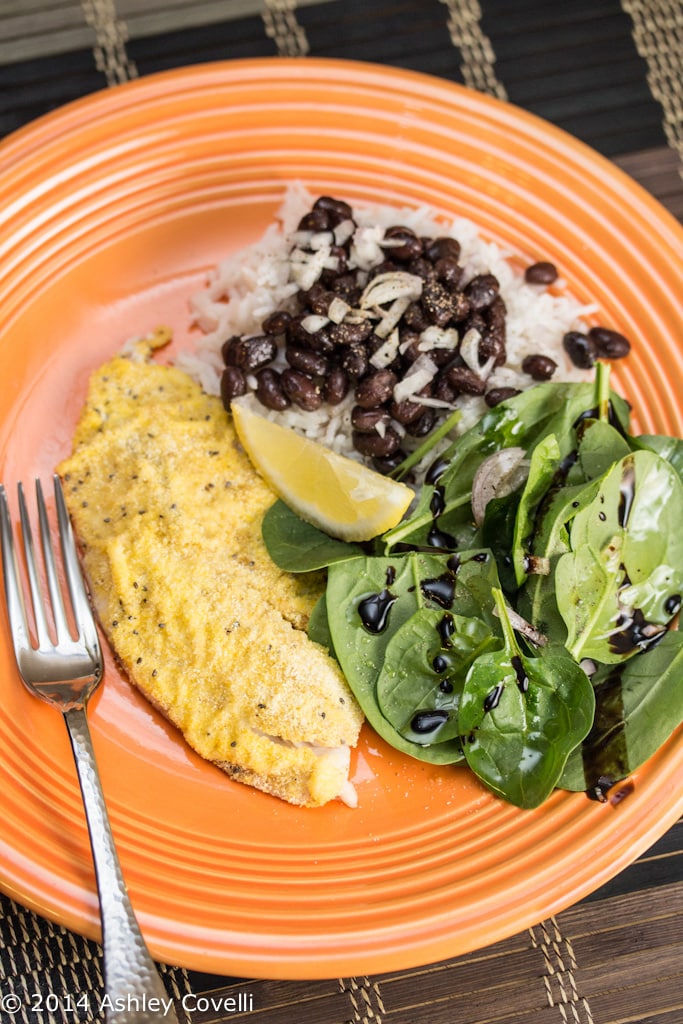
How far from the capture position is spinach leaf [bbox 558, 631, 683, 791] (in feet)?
7.25

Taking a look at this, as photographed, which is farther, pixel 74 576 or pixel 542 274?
pixel 542 274

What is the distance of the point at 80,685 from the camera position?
7.41 feet

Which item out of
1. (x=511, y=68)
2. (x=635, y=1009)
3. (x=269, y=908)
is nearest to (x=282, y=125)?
(x=511, y=68)

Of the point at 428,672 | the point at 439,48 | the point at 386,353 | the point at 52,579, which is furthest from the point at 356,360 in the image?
the point at 439,48

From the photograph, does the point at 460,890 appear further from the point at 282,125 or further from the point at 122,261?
the point at 282,125

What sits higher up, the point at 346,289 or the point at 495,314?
the point at 346,289

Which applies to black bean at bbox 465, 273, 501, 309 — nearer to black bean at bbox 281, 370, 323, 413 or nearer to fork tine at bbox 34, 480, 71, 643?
black bean at bbox 281, 370, 323, 413

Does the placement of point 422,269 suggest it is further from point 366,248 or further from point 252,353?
point 252,353

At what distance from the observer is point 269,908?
2100mm

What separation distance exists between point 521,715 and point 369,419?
882 millimetres

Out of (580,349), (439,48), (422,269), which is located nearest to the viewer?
(422,269)

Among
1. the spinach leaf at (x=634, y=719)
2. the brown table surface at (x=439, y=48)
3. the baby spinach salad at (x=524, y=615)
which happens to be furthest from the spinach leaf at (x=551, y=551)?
the brown table surface at (x=439, y=48)

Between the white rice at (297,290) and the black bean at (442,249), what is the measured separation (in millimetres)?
101

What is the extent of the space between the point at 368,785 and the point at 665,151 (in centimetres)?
238
